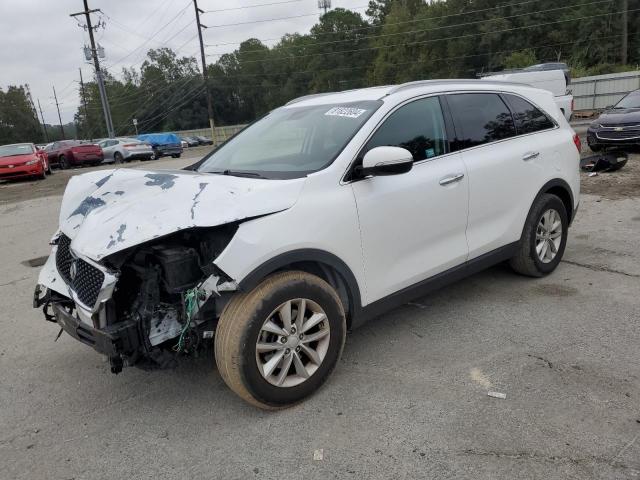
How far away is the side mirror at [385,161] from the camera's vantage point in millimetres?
3143

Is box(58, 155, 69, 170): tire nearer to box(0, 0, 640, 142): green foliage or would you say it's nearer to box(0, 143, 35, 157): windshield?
box(0, 143, 35, 157): windshield

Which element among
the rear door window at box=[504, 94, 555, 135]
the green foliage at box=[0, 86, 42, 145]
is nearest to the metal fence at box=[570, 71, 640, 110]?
the rear door window at box=[504, 94, 555, 135]

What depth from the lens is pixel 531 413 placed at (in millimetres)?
2855

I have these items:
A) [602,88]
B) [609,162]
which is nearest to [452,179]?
[609,162]

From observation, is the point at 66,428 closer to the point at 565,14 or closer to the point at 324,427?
the point at 324,427

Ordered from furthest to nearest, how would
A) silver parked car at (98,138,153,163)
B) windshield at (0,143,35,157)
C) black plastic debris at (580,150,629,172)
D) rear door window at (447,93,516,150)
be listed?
silver parked car at (98,138,153,163), windshield at (0,143,35,157), black plastic debris at (580,150,629,172), rear door window at (447,93,516,150)

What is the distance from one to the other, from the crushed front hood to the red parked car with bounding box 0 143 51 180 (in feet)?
54.7

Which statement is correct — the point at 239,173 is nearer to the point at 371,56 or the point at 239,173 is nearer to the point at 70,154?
the point at 70,154

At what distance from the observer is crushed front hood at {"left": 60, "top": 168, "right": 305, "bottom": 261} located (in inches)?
106

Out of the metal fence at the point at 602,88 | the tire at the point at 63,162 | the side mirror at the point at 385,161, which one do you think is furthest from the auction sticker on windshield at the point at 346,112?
the metal fence at the point at 602,88

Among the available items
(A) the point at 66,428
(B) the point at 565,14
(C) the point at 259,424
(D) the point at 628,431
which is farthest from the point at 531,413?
(B) the point at 565,14

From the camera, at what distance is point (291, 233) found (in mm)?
2881

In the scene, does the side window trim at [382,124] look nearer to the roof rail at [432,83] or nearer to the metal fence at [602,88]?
the roof rail at [432,83]

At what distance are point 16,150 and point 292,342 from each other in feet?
62.0
